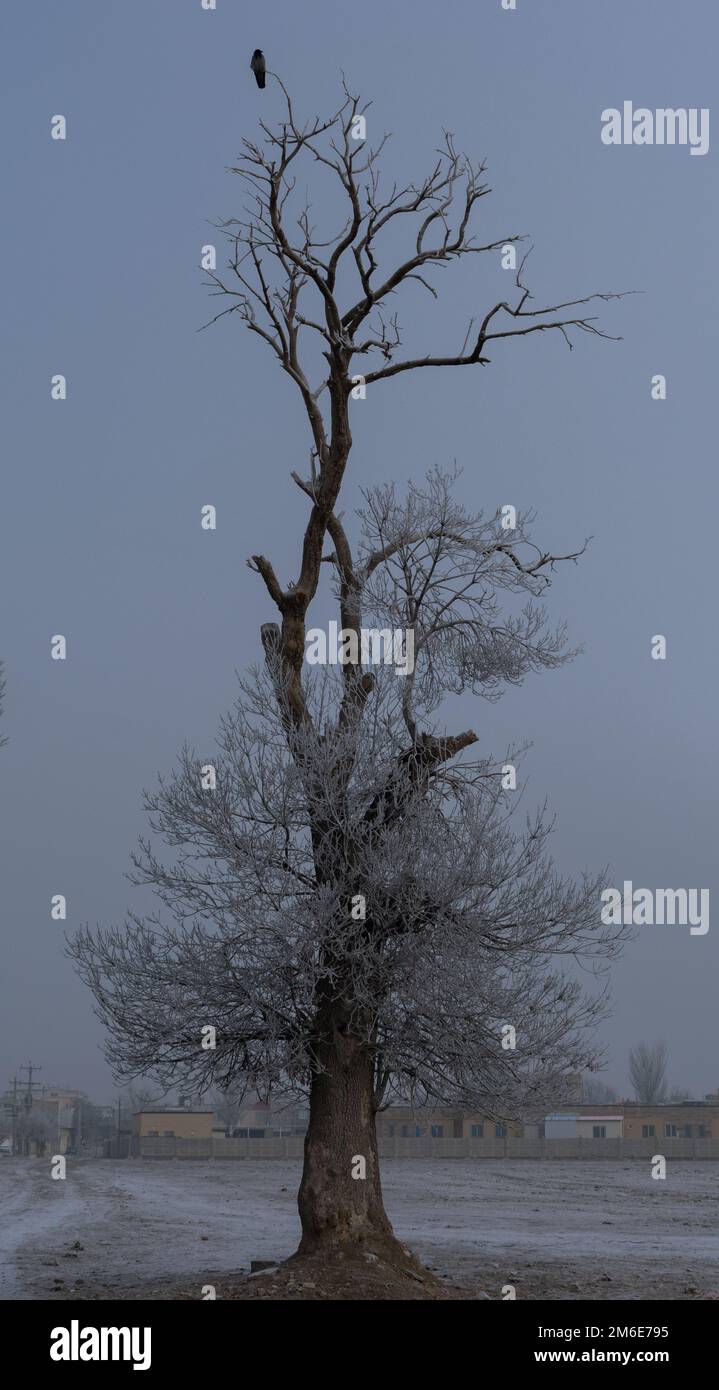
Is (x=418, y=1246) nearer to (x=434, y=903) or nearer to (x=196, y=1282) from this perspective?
(x=196, y=1282)

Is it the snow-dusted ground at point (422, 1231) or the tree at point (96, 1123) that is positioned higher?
the snow-dusted ground at point (422, 1231)

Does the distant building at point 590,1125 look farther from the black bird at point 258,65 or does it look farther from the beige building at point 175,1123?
the black bird at point 258,65

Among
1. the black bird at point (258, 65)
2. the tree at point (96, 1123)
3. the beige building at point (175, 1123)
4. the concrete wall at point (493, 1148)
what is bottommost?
the tree at point (96, 1123)

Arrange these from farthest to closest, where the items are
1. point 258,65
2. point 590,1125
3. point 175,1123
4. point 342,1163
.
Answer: point 175,1123 → point 590,1125 → point 342,1163 → point 258,65

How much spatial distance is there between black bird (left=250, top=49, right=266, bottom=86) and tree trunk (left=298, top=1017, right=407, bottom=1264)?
12.2 m

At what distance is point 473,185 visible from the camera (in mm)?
21344

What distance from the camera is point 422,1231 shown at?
99.6 feet

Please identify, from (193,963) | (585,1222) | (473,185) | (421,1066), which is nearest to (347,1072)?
(421,1066)

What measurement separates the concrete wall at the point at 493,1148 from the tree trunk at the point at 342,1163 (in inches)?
2651

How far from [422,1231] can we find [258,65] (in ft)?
73.7

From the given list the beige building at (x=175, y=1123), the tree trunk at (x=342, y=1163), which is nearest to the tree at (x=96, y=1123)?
the beige building at (x=175, y=1123)

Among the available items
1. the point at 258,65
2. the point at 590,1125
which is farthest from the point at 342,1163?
the point at 590,1125

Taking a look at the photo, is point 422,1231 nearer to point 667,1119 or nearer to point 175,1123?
point 175,1123

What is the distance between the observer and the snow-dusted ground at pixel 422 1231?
21.0 m
